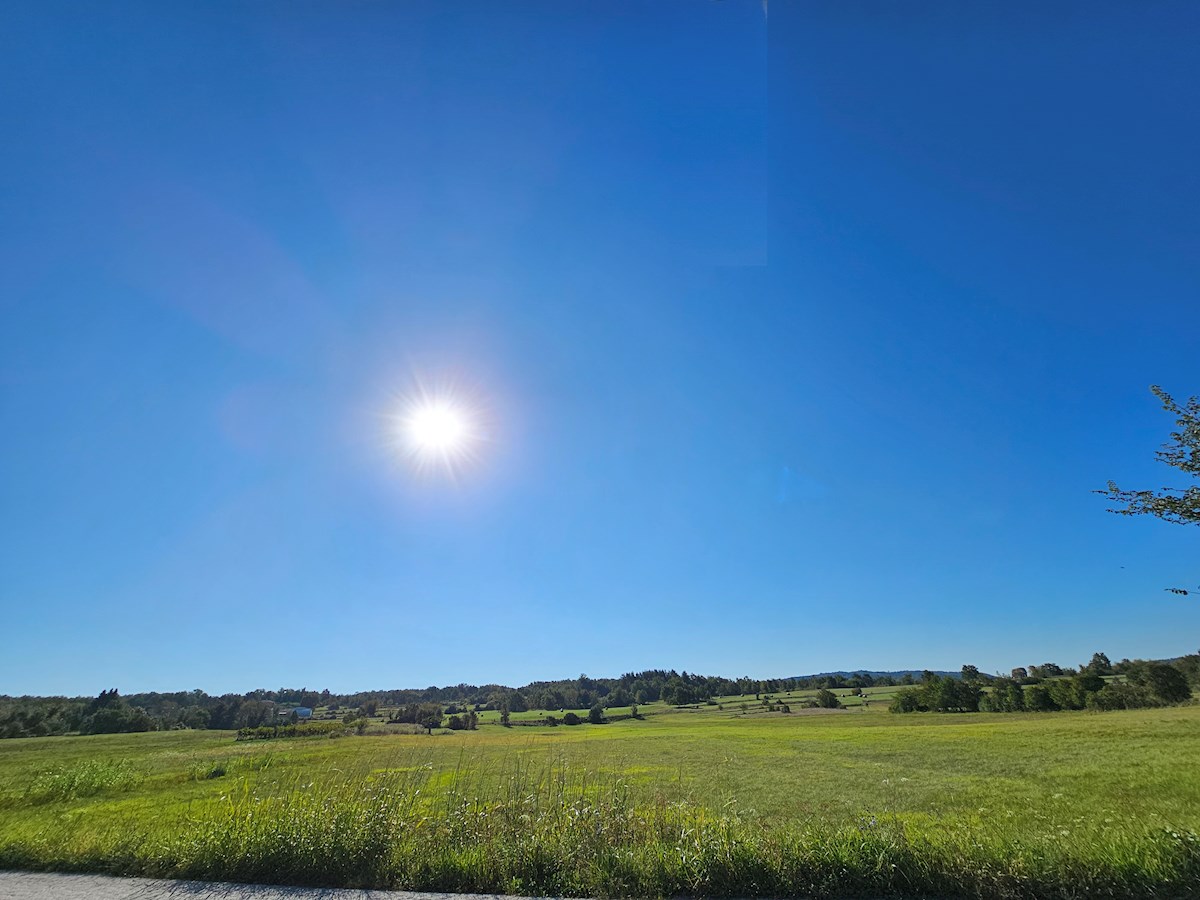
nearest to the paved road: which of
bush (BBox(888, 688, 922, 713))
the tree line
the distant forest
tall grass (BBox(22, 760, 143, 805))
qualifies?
tall grass (BBox(22, 760, 143, 805))

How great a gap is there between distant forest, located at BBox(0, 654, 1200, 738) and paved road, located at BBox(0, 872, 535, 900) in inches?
3692

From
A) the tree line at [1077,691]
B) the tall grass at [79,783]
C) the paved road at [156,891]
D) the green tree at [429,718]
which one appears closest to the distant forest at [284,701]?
the tree line at [1077,691]

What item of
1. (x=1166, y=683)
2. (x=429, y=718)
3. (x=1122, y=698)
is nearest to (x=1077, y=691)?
(x=1122, y=698)

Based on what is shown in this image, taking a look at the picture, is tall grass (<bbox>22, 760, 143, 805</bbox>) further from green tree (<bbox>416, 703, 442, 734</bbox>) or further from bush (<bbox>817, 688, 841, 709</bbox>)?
bush (<bbox>817, 688, 841, 709</bbox>)

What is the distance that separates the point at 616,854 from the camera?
6.82 meters

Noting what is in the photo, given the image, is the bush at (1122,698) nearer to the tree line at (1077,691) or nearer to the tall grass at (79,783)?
the tree line at (1077,691)

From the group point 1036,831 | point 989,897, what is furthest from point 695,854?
point 1036,831

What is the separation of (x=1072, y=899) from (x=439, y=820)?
8.19 metres

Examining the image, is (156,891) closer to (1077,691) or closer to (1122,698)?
(1122,698)

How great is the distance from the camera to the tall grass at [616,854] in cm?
587

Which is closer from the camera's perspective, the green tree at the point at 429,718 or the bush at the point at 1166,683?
the bush at the point at 1166,683

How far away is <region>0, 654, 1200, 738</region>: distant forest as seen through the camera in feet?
260

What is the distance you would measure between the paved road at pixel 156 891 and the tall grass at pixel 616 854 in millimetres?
242

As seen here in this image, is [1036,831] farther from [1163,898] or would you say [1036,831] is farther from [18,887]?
[18,887]
